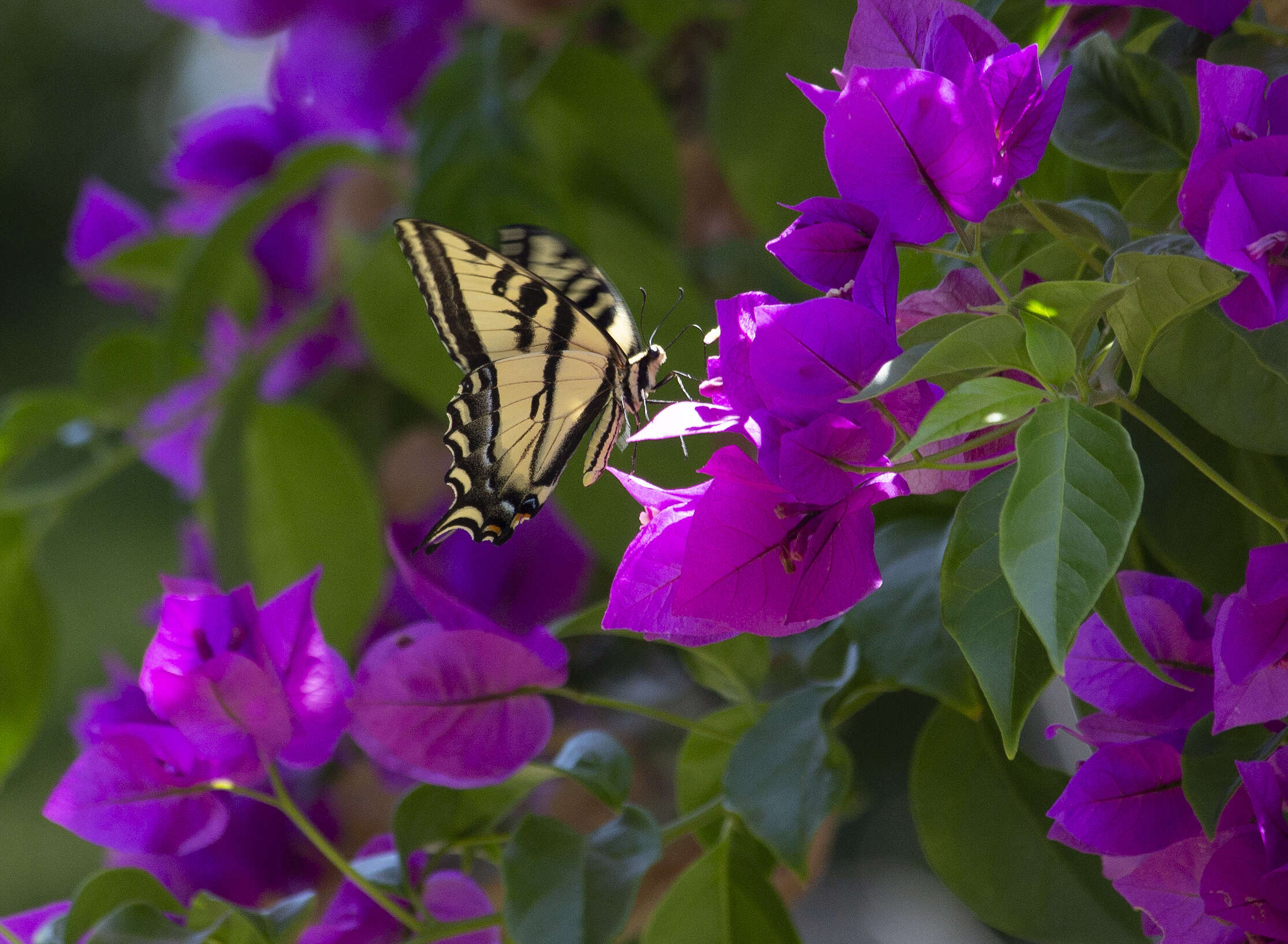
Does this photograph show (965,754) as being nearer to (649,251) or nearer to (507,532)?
(507,532)

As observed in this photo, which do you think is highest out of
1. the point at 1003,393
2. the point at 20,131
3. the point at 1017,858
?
the point at 1003,393

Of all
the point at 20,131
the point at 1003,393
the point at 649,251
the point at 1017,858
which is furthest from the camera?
the point at 20,131

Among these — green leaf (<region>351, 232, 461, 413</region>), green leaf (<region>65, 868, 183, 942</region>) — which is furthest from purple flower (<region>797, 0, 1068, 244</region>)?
green leaf (<region>351, 232, 461, 413</region>)

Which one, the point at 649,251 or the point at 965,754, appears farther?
the point at 649,251

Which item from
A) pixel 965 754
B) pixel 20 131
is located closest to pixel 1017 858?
pixel 965 754

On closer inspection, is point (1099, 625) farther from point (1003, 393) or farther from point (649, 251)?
point (649, 251)

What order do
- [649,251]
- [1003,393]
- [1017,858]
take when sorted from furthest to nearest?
[649,251] → [1017,858] → [1003,393]

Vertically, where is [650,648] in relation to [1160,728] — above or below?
below

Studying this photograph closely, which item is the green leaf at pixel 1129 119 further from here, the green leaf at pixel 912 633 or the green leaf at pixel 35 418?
the green leaf at pixel 35 418
